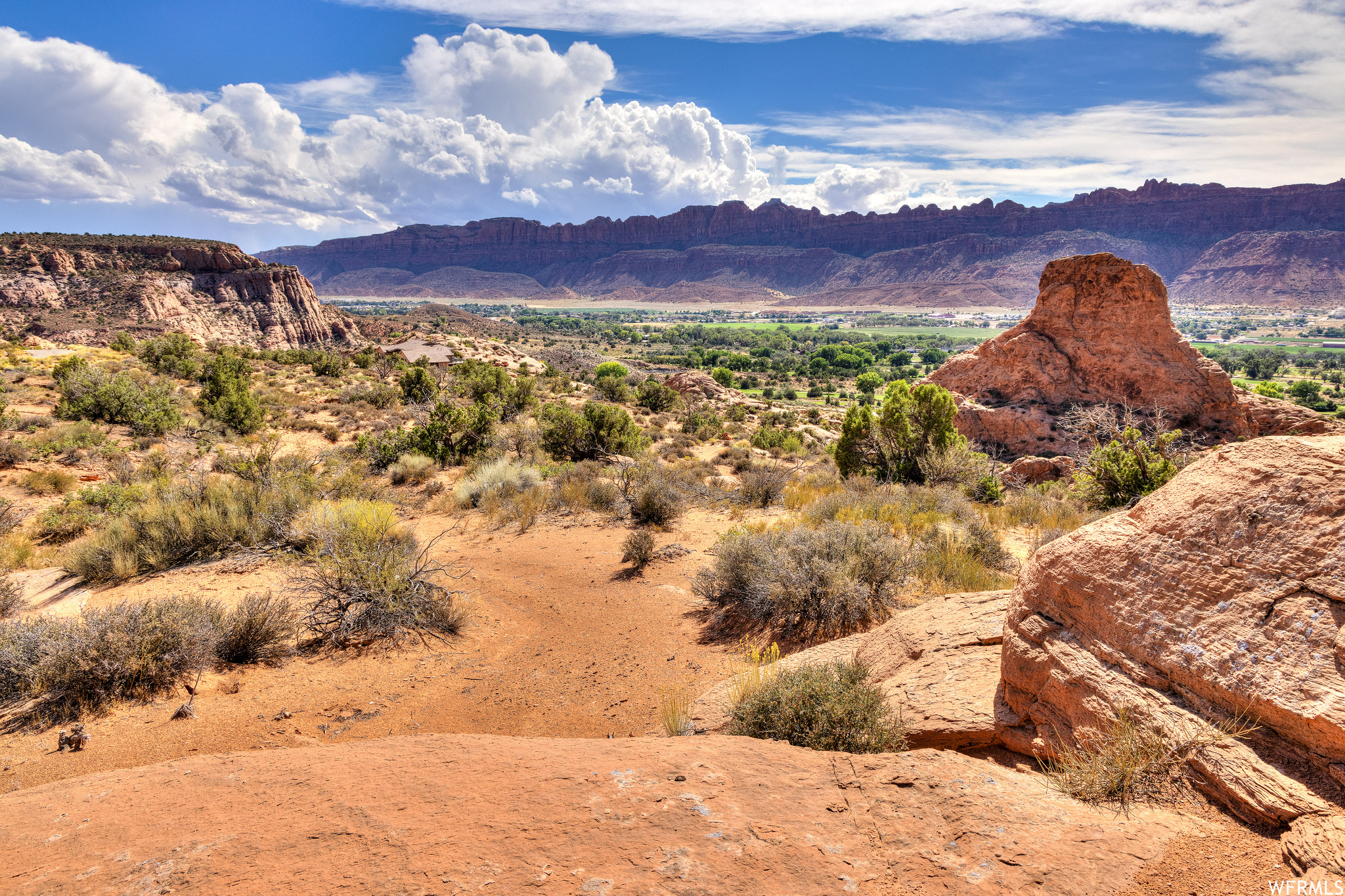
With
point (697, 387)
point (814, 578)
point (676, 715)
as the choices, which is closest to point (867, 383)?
point (697, 387)

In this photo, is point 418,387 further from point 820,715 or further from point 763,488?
point 820,715

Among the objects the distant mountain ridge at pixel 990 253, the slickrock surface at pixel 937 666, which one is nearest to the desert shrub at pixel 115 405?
the slickrock surface at pixel 937 666

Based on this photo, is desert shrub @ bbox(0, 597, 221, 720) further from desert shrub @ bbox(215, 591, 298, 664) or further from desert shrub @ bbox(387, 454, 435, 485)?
desert shrub @ bbox(387, 454, 435, 485)

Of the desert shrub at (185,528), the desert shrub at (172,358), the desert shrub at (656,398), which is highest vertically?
the desert shrub at (172,358)

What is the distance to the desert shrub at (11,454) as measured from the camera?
1191 cm

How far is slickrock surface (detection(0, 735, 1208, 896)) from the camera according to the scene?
8.18 feet

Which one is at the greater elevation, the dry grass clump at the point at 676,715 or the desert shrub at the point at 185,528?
the desert shrub at the point at 185,528

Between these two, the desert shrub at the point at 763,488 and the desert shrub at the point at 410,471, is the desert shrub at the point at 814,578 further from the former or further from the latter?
the desert shrub at the point at 410,471

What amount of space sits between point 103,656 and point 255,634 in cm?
112

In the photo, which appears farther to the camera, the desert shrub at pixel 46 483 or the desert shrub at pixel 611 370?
the desert shrub at pixel 611 370

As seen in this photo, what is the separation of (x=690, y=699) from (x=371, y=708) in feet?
9.61

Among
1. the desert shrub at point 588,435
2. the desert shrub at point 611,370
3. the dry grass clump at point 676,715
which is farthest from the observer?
the desert shrub at point 611,370

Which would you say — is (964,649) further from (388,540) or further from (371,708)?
(388,540)

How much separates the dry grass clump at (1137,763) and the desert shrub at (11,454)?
716 inches
